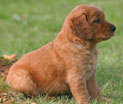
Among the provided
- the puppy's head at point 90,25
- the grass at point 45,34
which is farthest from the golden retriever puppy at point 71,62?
the grass at point 45,34

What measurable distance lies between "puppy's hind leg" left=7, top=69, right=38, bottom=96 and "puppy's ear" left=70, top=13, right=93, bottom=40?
3.53 feet

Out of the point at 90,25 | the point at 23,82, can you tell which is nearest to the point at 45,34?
the point at 23,82

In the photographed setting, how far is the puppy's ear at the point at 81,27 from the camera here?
15.9 ft

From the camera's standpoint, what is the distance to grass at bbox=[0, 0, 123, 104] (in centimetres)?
558

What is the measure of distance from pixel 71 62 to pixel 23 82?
890mm

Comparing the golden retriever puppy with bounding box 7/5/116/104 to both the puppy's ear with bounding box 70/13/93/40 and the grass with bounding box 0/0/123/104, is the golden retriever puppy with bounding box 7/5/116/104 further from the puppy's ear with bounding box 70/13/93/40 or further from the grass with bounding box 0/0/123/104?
the grass with bounding box 0/0/123/104

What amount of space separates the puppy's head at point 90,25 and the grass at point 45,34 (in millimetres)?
1048

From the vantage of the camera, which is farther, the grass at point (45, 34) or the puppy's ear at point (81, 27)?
the grass at point (45, 34)

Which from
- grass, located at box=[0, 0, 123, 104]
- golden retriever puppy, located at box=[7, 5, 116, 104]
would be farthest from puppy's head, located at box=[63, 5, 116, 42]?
grass, located at box=[0, 0, 123, 104]

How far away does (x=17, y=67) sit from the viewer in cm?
528

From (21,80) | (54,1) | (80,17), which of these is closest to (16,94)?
(21,80)

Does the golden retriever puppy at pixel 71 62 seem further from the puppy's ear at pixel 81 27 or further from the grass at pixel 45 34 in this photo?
the grass at pixel 45 34

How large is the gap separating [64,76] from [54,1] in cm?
1393

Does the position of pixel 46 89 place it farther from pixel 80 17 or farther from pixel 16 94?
pixel 80 17
